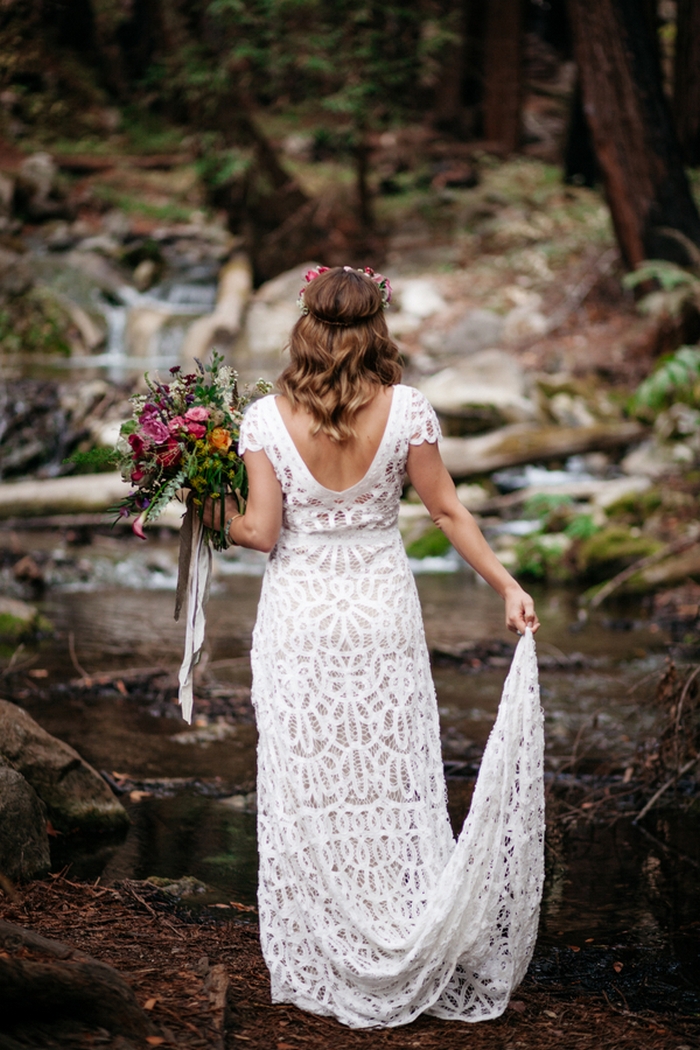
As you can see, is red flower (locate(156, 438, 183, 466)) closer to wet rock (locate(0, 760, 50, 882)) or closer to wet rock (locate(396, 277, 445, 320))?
wet rock (locate(0, 760, 50, 882))

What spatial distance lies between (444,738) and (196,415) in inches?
127

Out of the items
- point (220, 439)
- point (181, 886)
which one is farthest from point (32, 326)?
point (220, 439)

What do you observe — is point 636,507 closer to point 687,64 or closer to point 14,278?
point 687,64

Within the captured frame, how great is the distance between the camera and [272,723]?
3.22 meters

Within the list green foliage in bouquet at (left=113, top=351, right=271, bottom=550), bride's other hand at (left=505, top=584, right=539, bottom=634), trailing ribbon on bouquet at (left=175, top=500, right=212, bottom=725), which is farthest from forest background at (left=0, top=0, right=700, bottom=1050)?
bride's other hand at (left=505, top=584, right=539, bottom=634)

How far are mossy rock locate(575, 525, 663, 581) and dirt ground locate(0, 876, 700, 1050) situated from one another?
22.3 ft

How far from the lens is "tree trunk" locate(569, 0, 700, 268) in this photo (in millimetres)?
13430

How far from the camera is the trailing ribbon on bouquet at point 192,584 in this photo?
136 inches

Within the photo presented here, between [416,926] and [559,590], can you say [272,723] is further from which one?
[559,590]

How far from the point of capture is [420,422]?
3123mm

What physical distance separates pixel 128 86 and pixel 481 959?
2812 cm

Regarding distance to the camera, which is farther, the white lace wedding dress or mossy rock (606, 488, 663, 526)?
mossy rock (606, 488, 663, 526)

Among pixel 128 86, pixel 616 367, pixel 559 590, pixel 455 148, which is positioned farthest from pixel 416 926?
pixel 128 86

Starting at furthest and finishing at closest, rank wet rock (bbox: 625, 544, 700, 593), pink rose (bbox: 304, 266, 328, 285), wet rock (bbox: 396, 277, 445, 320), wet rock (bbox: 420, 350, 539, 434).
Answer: wet rock (bbox: 396, 277, 445, 320) → wet rock (bbox: 420, 350, 539, 434) → wet rock (bbox: 625, 544, 700, 593) → pink rose (bbox: 304, 266, 328, 285)
